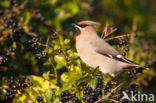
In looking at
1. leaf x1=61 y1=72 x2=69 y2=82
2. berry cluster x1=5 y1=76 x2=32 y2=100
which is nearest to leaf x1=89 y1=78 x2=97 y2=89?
leaf x1=61 y1=72 x2=69 y2=82

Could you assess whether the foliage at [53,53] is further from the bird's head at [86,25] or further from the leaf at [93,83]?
the bird's head at [86,25]

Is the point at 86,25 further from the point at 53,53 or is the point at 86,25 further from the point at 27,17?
the point at 27,17

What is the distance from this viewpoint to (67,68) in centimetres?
280

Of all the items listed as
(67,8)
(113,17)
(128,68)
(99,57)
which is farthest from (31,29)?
(113,17)

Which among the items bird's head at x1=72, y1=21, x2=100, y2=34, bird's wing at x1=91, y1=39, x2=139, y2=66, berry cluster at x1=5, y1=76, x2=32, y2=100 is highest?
bird's head at x1=72, y1=21, x2=100, y2=34

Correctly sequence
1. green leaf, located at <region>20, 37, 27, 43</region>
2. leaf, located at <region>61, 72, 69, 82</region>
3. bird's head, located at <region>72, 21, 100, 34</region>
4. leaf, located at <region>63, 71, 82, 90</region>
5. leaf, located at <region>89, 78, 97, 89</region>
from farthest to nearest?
green leaf, located at <region>20, 37, 27, 43</region> → bird's head, located at <region>72, 21, 100, 34</region> → leaf, located at <region>61, 72, 69, 82</region> → leaf, located at <region>63, 71, 82, 90</region> → leaf, located at <region>89, 78, 97, 89</region>

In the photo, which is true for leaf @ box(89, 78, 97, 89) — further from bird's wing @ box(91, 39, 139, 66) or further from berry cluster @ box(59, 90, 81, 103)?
bird's wing @ box(91, 39, 139, 66)

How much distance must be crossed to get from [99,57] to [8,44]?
0.98 metres

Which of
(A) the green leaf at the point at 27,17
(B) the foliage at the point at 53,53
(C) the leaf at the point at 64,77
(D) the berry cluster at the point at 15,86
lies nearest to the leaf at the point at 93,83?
(B) the foliage at the point at 53,53

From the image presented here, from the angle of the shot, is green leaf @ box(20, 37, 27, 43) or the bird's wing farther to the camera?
green leaf @ box(20, 37, 27, 43)

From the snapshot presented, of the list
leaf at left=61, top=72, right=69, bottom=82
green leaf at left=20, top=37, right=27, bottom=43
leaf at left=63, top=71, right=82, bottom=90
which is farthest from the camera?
green leaf at left=20, top=37, right=27, bottom=43

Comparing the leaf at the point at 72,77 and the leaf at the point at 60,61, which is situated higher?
the leaf at the point at 60,61

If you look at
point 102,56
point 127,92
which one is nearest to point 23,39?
point 102,56

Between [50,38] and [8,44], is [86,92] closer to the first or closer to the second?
[50,38]
